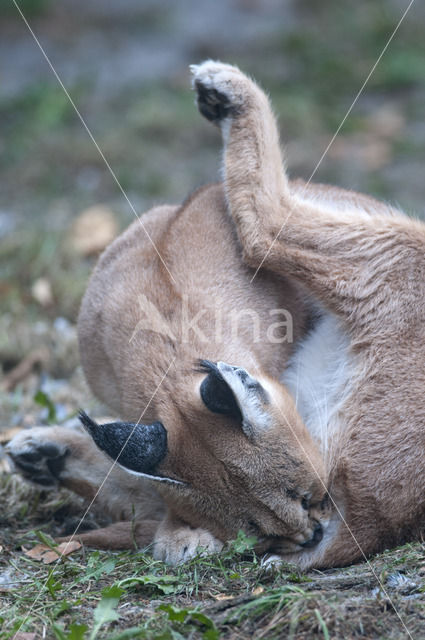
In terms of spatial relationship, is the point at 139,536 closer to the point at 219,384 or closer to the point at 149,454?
→ the point at 149,454

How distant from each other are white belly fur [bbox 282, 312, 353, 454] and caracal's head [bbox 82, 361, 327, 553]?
375 mm

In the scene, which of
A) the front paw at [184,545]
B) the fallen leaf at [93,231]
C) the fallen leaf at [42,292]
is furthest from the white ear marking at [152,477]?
the fallen leaf at [93,231]

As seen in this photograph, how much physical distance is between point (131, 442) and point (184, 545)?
70 cm

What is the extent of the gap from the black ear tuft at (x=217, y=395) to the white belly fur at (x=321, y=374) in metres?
0.72

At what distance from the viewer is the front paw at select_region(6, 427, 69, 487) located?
4.88 metres

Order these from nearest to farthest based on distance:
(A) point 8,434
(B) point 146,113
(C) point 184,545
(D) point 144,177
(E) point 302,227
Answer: (C) point 184,545 < (E) point 302,227 < (A) point 8,434 < (D) point 144,177 < (B) point 146,113

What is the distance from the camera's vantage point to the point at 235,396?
3.82 meters

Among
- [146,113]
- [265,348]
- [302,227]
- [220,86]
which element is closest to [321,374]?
[265,348]

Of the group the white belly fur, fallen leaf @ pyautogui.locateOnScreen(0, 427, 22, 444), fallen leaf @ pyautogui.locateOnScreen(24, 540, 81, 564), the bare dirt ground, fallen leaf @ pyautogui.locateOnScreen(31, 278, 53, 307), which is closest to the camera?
the bare dirt ground

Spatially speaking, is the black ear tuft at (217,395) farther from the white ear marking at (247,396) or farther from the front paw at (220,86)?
the front paw at (220,86)

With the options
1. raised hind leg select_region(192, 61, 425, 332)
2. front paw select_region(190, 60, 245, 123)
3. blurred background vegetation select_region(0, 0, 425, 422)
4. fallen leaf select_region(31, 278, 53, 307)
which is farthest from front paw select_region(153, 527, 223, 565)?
fallen leaf select_region(31, 278, 53, 307)

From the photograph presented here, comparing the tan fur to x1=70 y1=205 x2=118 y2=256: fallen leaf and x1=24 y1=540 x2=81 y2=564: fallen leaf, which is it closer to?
x1=24 y1=540 x2=81 y2=564: fallen leaf

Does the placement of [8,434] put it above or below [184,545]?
below

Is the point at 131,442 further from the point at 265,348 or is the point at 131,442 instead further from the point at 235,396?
the point at 265,348
